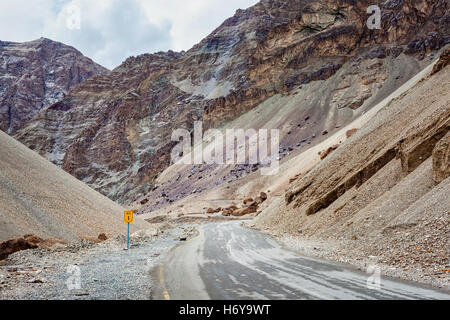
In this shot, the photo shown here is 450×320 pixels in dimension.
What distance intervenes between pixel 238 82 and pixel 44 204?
3900 inches

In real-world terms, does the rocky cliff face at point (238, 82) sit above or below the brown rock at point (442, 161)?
above

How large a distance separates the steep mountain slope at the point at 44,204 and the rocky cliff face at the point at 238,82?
48625 mm

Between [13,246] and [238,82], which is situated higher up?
[238,82]

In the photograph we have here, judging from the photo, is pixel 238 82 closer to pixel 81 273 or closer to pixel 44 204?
pixel 44 204

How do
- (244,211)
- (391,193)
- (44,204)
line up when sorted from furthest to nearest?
1. (244,211)
2. (44,204)
3. (391,193)

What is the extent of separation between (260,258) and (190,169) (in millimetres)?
69933

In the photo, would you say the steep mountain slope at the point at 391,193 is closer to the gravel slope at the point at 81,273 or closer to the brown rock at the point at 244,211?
the gravel slope at the point at 81,273

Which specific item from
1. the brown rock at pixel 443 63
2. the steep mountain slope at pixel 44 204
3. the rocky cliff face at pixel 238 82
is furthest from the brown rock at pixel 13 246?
the rocky cliff face at pixel 238 82

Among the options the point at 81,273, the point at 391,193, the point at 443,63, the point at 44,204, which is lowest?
the point at 81,273

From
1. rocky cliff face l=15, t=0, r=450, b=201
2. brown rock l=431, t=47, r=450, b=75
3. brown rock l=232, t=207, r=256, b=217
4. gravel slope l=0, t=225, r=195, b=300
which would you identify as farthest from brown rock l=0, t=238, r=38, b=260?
rocky cliff face l=15, t=0, r=450, b=201

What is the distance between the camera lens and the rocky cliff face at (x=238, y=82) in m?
70.2

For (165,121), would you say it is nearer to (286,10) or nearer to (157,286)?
(286,10)

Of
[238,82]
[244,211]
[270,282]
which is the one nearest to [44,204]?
[270,282]

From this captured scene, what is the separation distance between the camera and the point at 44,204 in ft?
53.5
